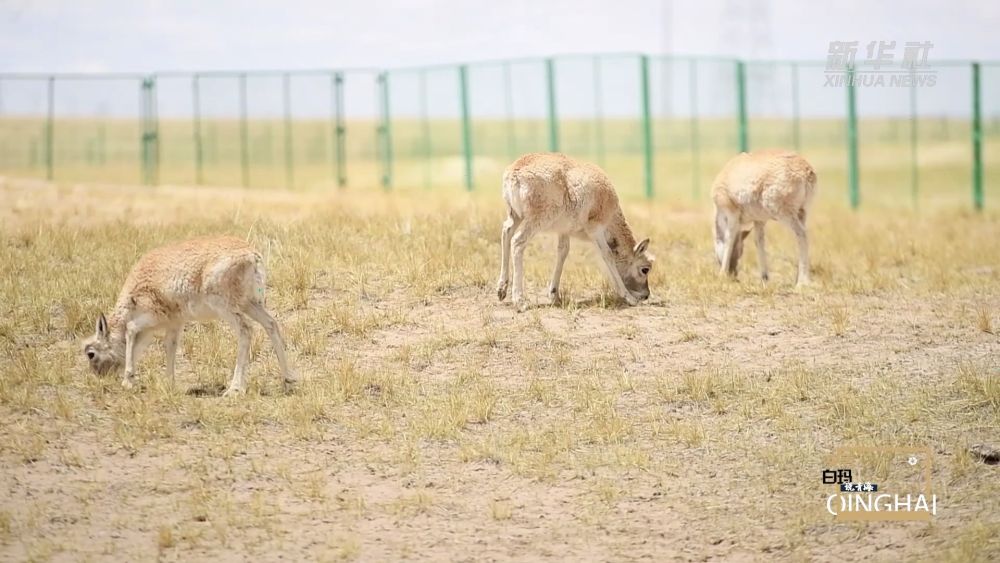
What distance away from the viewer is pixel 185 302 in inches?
424

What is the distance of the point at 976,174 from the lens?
28.9 meters

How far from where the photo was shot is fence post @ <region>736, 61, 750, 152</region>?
2894 cm

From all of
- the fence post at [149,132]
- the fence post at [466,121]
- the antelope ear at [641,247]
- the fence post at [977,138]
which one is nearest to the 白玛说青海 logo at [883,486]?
the antelope ear at [641,247]

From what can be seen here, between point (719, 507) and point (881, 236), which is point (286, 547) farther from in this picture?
point (881, 236)

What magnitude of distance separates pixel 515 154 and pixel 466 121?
3.69 meters

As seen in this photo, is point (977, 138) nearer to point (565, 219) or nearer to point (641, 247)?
point (641, 247)

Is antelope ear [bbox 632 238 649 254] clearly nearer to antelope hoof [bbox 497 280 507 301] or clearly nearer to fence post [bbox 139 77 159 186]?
antelope hoof [bbox 497 280 507 301]

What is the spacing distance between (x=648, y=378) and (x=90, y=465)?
504 cm

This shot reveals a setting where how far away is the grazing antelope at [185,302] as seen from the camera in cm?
1066

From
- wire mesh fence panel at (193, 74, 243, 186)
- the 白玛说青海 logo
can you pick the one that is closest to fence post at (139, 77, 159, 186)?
wire mesh fence panel at (193, 74, 243, 186)

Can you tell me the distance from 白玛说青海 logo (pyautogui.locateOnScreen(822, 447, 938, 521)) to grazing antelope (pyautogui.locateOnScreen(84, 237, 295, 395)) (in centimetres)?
473

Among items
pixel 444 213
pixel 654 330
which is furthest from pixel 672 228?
pixel 654 330

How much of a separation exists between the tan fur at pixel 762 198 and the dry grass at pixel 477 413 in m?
0.61

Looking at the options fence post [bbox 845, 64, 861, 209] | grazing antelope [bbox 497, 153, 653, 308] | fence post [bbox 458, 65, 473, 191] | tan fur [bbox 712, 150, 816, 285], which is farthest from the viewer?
fence post [bbox 458, 65, 473, 191]
